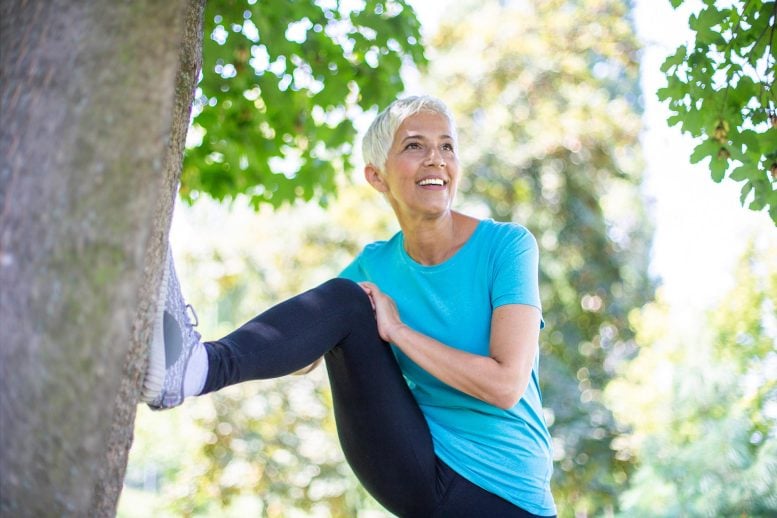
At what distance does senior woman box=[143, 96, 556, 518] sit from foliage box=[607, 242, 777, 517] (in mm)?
3046

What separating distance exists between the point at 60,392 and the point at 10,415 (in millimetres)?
69

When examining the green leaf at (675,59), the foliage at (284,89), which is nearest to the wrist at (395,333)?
the green leaf at (675,59)

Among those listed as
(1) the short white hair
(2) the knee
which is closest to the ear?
(1) the short white hair

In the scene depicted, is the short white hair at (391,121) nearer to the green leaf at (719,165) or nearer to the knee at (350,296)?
the knee at (350,296)

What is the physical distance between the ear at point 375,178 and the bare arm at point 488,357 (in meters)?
0.56

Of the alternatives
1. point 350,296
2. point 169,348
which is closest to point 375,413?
point 350,296

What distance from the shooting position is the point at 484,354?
2.53 meters

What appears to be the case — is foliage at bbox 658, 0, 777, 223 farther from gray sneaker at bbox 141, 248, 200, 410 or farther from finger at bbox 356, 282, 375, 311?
gray sneaker at bbox 141, 248, 200, 410

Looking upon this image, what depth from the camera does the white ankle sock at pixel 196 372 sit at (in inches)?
74.1

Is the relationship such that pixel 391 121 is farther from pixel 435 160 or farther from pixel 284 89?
pixel 284 89

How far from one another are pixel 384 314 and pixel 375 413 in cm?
27

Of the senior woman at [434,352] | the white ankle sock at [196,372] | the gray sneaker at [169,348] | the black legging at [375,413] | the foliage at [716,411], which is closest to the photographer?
the gray sneaker at [169,348]

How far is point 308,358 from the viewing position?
2.16 m

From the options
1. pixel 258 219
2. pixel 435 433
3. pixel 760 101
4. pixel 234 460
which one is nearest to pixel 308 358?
pixel 435 433
